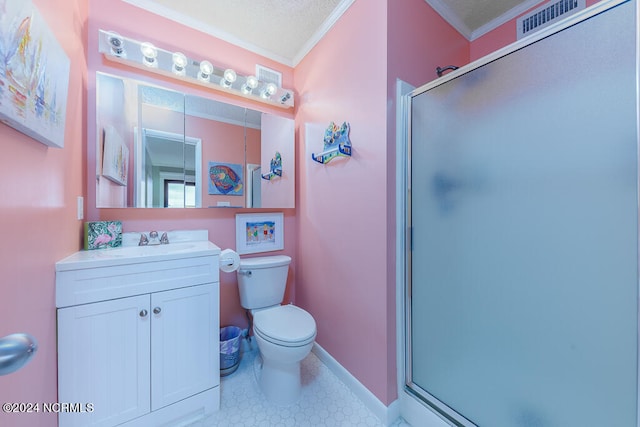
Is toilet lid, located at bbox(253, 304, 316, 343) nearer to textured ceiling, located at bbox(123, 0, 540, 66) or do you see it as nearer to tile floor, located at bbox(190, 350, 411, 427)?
tile floor, located at bbox(190, 350, 411, 427)

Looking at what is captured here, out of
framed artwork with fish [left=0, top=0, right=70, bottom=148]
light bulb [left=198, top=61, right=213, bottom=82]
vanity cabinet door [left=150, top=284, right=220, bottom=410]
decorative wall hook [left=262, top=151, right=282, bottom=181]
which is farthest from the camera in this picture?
decorative wall hook [left=262, top=151, right=282, bottom=181]

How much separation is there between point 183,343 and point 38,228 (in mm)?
774

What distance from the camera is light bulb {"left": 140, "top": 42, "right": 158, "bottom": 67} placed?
1.42 metres

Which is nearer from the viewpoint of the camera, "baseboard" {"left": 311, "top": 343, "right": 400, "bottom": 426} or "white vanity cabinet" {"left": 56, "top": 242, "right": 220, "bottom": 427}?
"white vanity cabinet" {"left": 56, "top": 242, "right": 220, "bottom": 427}

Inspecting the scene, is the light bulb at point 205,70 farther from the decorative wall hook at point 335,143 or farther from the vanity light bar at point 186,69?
the decorative wall hook at point 335,143

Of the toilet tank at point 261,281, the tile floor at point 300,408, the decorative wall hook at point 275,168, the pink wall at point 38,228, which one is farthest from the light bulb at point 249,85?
the tile floor at point 300,408

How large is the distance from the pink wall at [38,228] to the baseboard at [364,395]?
1.34m

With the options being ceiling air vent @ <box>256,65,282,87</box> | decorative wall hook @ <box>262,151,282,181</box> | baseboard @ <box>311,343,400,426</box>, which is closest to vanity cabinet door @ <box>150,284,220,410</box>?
baseboard @ <box>311,343,400,426</box>

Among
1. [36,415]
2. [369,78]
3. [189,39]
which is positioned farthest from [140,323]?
[189,39]

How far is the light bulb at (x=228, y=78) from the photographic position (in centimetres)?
166

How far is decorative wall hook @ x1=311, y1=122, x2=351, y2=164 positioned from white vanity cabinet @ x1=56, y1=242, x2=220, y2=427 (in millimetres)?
911

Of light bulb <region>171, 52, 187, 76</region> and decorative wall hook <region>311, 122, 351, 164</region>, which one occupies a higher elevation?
light bulb <region>171, 52, 187, 76</region>

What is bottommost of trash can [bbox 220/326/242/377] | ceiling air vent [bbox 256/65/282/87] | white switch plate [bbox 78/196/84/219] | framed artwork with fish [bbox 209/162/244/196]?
trash can [bbox 220/326/242/377]

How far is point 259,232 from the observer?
6.19ft
